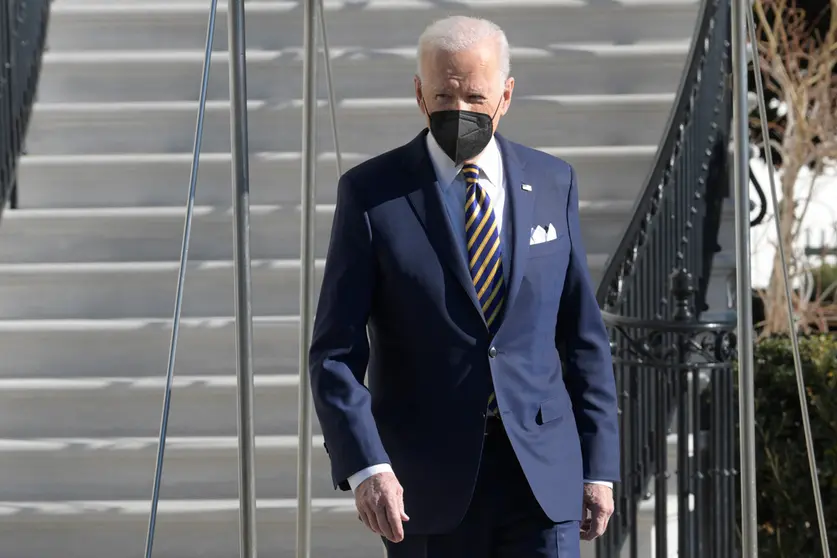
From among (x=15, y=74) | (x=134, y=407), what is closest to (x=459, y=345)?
(x=134, y=407)

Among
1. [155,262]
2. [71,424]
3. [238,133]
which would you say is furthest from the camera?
[155,262]

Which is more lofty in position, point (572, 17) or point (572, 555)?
point (572, 17)

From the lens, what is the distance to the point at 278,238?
18.1ft

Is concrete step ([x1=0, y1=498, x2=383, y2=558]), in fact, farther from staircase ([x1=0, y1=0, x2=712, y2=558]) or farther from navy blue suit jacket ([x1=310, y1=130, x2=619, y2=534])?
navy blue suit jacket ([x1=310, y1=130, x2=619, y2=534])

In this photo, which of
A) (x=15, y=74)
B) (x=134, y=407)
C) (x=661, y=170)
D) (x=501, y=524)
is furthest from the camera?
(x=15, y=74)

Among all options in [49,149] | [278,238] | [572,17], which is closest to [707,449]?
[278,238]

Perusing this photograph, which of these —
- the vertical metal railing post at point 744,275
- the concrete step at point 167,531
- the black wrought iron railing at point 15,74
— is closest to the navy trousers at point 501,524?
the vertical metal railing post at point 744,275

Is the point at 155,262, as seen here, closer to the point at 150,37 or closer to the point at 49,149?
the point at 49,149

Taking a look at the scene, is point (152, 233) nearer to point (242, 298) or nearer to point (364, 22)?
point (364, 22)

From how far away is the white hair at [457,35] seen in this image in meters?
2.15

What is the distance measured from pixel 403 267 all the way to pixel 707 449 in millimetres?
2329

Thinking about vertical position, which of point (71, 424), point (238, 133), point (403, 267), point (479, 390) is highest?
point (238, 133)

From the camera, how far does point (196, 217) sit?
17.7 feet

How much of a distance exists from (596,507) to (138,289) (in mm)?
3364
